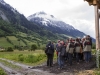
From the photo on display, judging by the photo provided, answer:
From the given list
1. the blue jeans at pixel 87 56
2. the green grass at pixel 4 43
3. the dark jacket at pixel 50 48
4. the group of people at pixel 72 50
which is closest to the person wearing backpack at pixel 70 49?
the group of people at pixel 72 50

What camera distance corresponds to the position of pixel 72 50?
2188cm

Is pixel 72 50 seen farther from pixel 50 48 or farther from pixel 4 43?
pixel 4 43

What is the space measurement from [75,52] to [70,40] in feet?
5.15

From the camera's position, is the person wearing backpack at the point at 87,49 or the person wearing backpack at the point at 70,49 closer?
the person wearing backpack at the point at 87,49

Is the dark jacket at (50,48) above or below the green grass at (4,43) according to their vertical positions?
below

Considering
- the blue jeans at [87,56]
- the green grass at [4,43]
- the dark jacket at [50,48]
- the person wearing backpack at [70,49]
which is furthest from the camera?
the green grass at [4,43]

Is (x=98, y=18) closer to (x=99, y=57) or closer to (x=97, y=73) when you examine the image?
(x=99, y=57)

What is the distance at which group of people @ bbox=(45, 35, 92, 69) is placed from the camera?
812 inches

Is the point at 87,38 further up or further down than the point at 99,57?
further up

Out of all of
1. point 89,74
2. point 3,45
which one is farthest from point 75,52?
point 3,45

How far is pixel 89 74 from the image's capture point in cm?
1457

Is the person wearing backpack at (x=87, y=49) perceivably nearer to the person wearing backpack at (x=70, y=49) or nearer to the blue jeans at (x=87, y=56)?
the blue jeans at (x=87, y=56)

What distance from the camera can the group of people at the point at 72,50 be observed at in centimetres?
2062

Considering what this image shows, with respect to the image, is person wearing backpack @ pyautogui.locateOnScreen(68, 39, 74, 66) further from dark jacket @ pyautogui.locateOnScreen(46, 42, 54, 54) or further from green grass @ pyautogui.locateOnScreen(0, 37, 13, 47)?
green grass @ pyautogui.locateOnScreen(0, 37, 13, 47)
